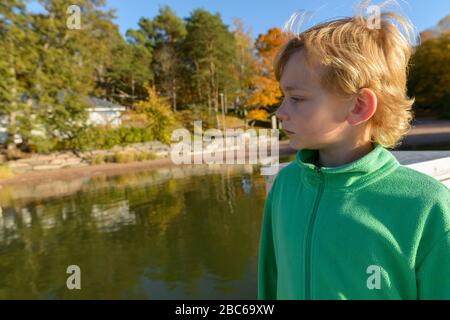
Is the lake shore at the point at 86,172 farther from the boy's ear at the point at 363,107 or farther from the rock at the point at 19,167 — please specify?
the boy's ear at the point at 363,107

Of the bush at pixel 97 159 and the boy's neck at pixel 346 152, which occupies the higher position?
the boy's neck at pixel 346 152

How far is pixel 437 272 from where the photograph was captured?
790mm

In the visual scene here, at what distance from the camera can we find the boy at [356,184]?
Answer: 811 millimetres

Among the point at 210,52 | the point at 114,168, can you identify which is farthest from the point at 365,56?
the point at 210,52

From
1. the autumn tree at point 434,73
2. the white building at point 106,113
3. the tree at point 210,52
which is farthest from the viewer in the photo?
the tree at point 210,52

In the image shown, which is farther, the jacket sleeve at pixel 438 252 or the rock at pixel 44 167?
the rock at pixel 44 167

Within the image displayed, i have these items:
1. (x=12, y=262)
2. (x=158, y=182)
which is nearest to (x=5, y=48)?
(x=158, y=182)

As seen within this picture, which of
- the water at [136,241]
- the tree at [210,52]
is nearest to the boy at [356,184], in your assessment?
the water at [136,241]

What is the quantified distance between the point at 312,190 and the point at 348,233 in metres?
0.17

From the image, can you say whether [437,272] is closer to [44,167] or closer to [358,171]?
[358,171]

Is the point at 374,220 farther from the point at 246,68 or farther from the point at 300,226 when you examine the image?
the point at 246,68

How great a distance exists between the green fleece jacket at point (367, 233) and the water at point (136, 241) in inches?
116

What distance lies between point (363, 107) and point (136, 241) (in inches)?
202

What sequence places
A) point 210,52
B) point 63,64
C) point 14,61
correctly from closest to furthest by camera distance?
point 14,61, point 63,64, point 210,52
